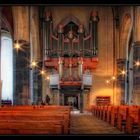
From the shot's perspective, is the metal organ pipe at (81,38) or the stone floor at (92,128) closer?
the stone floor at (92,128)

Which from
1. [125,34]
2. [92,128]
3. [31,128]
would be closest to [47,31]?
[125,34]

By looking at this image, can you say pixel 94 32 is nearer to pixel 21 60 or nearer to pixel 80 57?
pixel 80 57

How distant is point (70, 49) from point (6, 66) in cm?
553

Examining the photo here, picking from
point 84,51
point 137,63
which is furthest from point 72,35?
point 137,63

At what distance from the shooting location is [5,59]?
105 feet

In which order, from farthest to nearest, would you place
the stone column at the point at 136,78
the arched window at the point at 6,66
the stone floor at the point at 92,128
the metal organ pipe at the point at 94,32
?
1. the metal organ pipe at the point at 94,32
2. the arched window at the point at 6,66
3. the stone column at the point at 136,78
4. the stone floor at the point at 92,128

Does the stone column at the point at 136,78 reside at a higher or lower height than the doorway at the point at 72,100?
higher

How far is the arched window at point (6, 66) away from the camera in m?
31.6

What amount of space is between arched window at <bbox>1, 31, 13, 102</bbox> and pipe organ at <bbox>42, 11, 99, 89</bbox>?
2954 millimetres

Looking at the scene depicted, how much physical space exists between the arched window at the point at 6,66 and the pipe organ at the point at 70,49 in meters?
2.95

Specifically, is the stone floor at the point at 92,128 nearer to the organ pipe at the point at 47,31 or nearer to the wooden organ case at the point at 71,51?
the wooden organ case at the point at 71,51

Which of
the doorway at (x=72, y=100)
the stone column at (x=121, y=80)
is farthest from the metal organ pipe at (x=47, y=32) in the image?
the stone column at (x=121, y=80)

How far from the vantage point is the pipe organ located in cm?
3356

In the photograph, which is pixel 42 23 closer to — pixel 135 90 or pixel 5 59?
pixel 5 59
